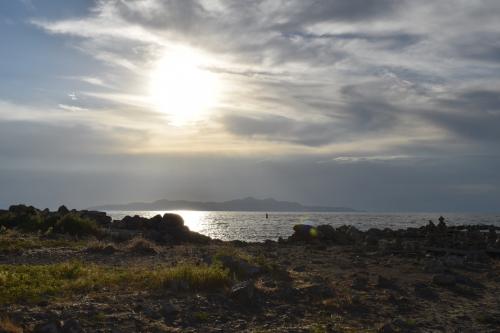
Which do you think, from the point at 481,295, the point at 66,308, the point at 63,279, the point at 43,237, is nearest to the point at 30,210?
the point at 43,237

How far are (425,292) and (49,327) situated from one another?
1272 centimetres

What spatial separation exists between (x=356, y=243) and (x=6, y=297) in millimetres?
31216

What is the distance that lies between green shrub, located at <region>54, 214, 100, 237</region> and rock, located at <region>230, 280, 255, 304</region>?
25008 millimetres

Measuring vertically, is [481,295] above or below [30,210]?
below

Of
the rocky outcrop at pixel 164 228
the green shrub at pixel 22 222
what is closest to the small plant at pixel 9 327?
the rocky outcrop at pixel 164 228

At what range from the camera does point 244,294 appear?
1455 centimetres

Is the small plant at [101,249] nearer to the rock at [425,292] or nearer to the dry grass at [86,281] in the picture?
the dry grass at [86,281]

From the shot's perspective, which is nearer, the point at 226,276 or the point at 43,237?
the point at 226,276

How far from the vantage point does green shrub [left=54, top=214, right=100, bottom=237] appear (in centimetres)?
3722

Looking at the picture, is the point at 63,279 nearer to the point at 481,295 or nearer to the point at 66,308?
the point at 66,308

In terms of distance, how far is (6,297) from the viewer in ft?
43.4

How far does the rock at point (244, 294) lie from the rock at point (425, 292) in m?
6.51

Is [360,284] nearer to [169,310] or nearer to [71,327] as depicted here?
[169,310]

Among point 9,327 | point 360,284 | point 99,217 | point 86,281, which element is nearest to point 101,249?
point 86,281
